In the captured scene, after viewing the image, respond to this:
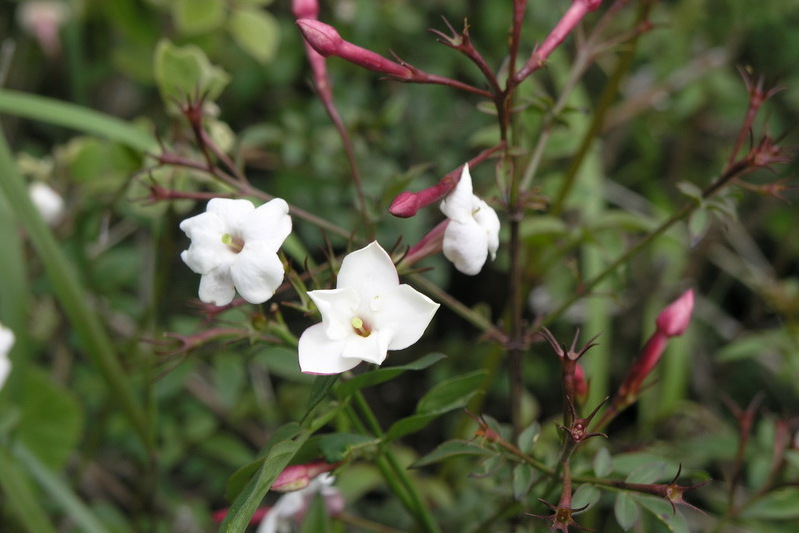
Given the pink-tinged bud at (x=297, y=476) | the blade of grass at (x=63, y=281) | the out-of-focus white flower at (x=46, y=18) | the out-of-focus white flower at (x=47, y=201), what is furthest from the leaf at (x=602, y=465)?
the out-of-focus white flower at (x=46, y=18)

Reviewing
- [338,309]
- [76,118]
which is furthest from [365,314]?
[76,118]

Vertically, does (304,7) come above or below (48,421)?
above

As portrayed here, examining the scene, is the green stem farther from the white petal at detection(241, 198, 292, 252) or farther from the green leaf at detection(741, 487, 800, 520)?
the green leaf at detection(741, 487, 800, 520)

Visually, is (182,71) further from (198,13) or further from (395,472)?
(395,472)

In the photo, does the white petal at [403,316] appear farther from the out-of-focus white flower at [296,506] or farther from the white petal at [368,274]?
the out-of-focus white flower at [296,506]

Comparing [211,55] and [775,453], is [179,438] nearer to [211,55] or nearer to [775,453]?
[211,55]

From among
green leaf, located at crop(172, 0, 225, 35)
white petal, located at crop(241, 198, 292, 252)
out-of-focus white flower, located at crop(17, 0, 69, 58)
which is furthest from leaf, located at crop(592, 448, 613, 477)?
out-of-focus white flower, located at crop(17, 0, 69, 58)
